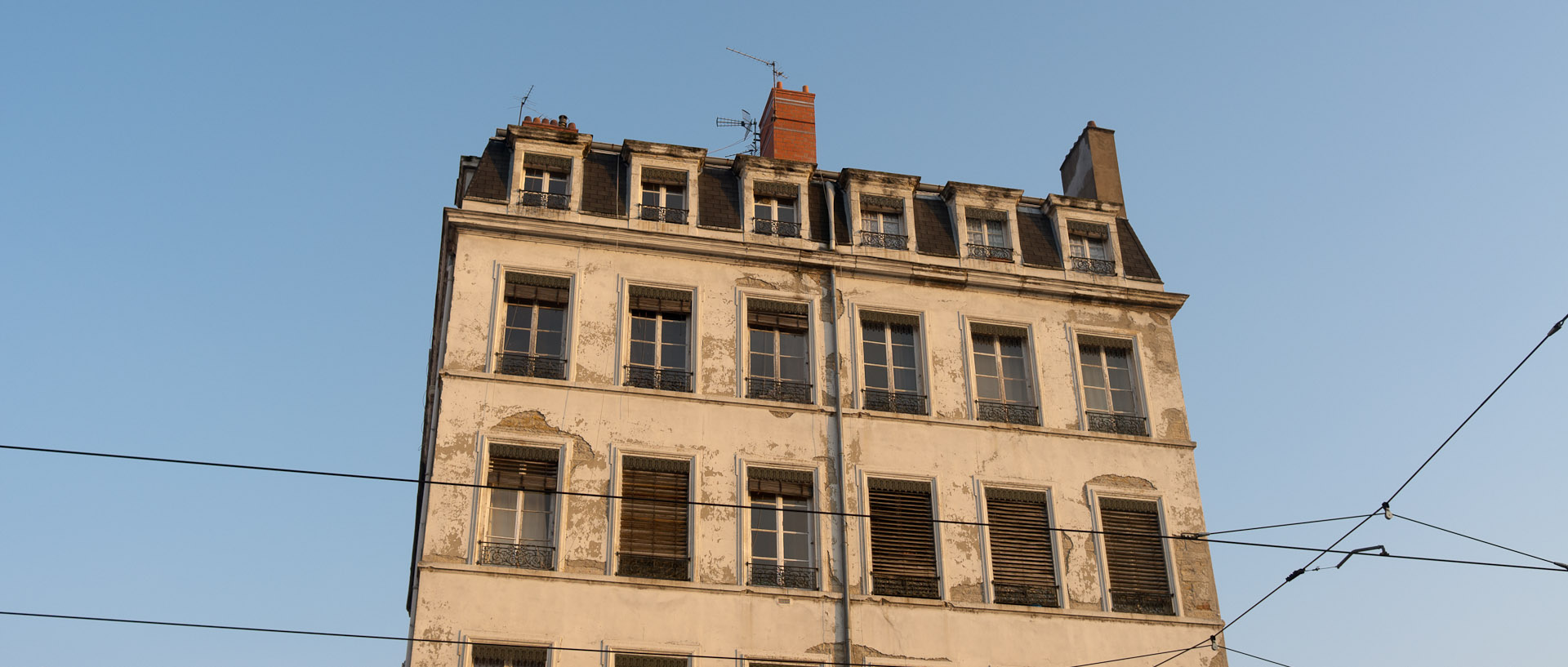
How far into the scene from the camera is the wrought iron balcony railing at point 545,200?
25922 mm

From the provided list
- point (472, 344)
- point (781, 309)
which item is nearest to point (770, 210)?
point (781, 309)

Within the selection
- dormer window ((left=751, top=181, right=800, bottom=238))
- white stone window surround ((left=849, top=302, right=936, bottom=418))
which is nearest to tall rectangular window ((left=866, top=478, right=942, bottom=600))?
white stone window surround ((left=849, top=302, right=936, bottom=418))

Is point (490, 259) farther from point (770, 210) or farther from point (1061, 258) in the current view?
point (1061, 258)

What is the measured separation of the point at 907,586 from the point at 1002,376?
4.59 metres

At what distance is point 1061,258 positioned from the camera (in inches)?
1099

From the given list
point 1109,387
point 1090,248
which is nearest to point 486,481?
point 1109,387

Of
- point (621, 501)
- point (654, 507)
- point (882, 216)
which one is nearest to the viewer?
point (621, 501)

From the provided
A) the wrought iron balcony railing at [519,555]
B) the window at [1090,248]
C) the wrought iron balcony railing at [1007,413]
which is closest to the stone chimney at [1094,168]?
the window at [1090,248]

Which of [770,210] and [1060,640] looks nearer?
[1060,640]

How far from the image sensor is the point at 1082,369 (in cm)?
2675

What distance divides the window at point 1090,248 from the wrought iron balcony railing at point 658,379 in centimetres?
803

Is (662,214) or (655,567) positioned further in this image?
(662,214)

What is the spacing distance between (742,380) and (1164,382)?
7.78m

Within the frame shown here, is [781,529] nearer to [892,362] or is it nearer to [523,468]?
A: [892,362]
